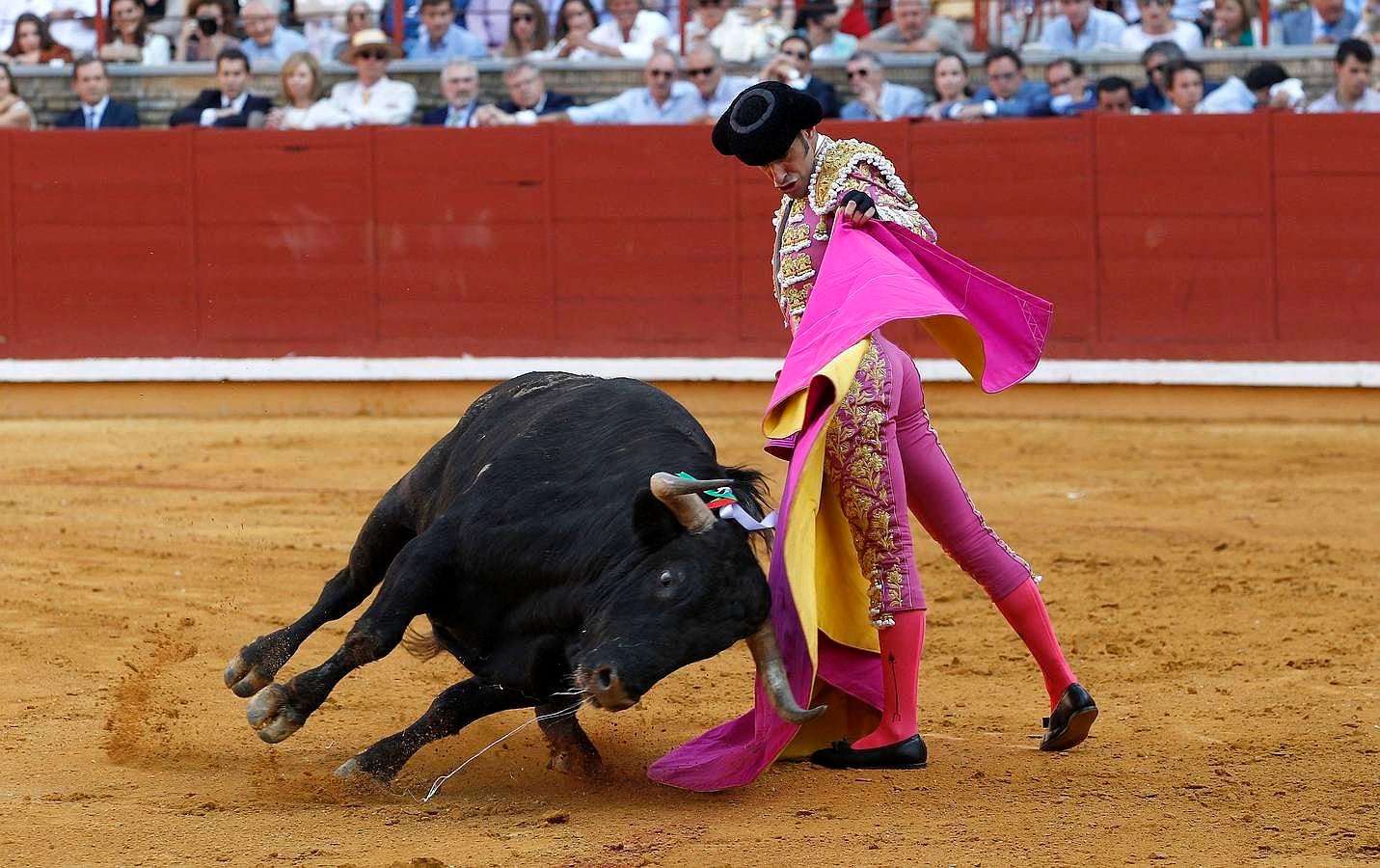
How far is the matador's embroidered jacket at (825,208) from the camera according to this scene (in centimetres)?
315

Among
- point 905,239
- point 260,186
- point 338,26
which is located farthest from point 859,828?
point 338,26

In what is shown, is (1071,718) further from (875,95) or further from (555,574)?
(875,95)

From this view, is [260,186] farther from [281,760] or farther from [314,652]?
[281,760]

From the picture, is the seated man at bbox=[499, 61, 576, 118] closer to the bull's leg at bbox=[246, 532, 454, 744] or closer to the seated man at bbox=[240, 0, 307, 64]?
the seated man at bbox=[240, 0, 307, 64]

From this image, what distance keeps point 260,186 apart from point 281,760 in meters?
6.24

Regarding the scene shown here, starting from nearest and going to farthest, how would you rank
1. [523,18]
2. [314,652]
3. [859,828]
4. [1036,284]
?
[859,828] < [314,652] < [1036,284] < [523,18]

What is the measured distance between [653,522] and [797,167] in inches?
28.0

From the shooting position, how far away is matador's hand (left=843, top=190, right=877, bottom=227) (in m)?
3.11

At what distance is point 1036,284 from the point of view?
8.77 meters

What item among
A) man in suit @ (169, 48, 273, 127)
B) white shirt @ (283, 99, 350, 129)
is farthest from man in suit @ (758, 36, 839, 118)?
man in suit @ (169, 48, 273, 127)

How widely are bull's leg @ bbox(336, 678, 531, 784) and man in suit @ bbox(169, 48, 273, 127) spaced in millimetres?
6469

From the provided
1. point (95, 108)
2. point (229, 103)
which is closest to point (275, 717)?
point (229, 103)

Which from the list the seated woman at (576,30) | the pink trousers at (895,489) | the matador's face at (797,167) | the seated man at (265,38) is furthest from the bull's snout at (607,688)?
the seated man at (265,38)

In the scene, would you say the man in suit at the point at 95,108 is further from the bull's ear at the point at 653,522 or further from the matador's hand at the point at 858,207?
the bull's ear at the point at 653,522
